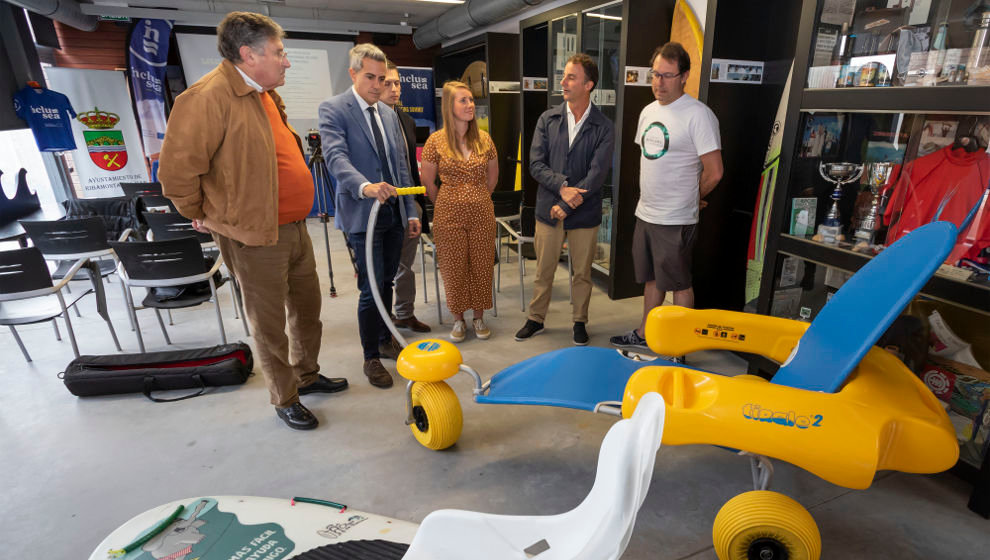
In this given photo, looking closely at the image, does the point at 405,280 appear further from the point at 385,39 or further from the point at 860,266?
the point at 385,39

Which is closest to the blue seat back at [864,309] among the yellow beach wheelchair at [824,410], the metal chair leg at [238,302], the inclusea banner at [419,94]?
the yellow beach wheelchair at [824,410]

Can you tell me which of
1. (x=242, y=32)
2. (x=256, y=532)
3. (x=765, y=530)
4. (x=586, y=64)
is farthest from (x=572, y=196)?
(x=256, y=532)

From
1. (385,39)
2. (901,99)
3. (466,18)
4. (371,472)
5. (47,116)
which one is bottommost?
(371,472)

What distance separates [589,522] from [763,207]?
2.88 metres

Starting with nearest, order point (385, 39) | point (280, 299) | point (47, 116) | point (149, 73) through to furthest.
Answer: point (280, 299), point (47, 116), point (149, 73), point (385, 39)

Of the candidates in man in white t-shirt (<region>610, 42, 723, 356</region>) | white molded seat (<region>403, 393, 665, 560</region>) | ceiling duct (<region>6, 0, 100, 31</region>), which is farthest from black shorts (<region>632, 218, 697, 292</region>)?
ceiling duct (<region>6, 0, 100, 31</region>)

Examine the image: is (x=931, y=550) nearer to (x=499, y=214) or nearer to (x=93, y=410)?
(x=499, y=214)

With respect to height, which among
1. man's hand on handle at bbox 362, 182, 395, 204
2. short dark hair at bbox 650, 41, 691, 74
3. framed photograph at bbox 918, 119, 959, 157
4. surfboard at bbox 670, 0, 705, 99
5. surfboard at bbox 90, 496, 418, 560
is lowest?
surfboard at bbox 90, 496, 418, 560

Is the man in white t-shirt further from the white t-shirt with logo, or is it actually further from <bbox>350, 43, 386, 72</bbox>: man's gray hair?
<bbox>350, 43, 386, 72</bbox>: man's gray hair

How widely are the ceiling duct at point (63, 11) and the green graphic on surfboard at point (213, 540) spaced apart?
6.46m

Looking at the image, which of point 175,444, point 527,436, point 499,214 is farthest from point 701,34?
point 175,444

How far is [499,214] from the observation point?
4.54 meters

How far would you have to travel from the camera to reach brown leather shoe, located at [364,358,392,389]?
9.57 feet

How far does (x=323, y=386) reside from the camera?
286cm
